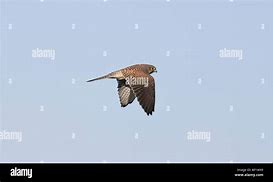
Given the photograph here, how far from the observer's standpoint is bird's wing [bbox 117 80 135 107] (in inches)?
174

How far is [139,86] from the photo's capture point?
14.5 feet

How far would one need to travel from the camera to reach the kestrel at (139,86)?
4.39 metres

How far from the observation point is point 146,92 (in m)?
4.39

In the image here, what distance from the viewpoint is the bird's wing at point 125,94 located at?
14.5 feet

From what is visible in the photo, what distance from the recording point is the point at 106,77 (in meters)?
4.41

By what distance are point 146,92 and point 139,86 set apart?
0.06 metres

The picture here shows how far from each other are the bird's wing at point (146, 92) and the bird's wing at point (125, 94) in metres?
0.03

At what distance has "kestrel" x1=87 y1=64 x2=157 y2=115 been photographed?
173 inches

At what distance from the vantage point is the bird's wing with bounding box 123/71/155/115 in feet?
14.4
